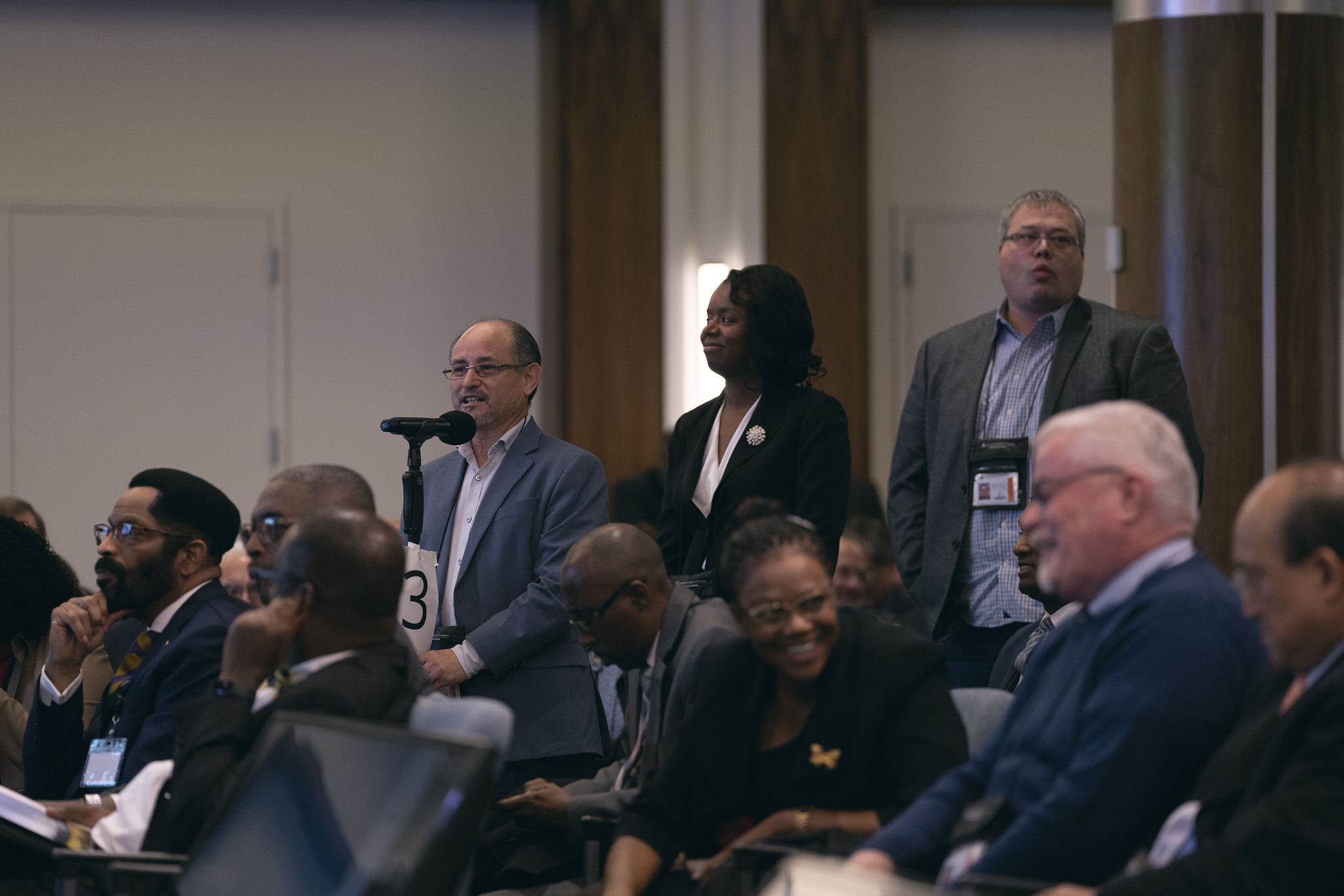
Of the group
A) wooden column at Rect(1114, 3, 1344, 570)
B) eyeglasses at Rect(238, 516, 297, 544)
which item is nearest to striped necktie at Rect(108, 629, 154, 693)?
eyeglasses at Rect(238, 516, 297, 544)

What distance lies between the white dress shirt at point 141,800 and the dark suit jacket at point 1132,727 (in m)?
1.12

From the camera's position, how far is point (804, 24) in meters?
6.66

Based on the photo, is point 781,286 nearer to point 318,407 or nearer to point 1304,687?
point 1304,687

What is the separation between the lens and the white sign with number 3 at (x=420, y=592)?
130 inches

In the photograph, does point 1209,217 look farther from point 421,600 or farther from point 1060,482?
point 1060,482

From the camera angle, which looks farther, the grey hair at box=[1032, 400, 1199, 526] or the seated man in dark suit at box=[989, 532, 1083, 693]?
the seated man in dark suit at box=[989, 532, 1083, 693]

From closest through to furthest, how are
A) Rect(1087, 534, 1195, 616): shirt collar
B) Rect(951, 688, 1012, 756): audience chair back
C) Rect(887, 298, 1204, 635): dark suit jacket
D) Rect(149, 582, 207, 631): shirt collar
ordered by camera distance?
Rect(1087, 534, 1195, 616): shirt collar → Rect(951, 688, 1012, 756): audience chair back → Rect(149, 582, 207, 631): shirt collar → Rect(887, 298, 1204, 635): dark suit jacket

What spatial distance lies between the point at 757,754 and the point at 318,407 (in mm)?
4868

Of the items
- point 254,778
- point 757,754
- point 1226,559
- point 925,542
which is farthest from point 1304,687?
point 1226,559

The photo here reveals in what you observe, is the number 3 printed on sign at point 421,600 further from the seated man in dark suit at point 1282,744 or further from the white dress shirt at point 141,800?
the seated man in dark suit at point 1282,744

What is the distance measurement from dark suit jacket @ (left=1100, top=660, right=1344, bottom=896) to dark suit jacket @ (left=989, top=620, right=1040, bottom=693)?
1.22 metres

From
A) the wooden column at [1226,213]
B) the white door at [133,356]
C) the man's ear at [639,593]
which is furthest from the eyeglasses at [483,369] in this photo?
the white door at [133,356]

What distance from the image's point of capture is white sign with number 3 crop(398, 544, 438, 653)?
3295 mm

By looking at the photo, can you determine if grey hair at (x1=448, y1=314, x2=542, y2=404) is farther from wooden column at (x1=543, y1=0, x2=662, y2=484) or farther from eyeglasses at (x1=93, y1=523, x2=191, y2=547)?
wooden column at (x1=543, y1=0, x2=662, y2=484)
